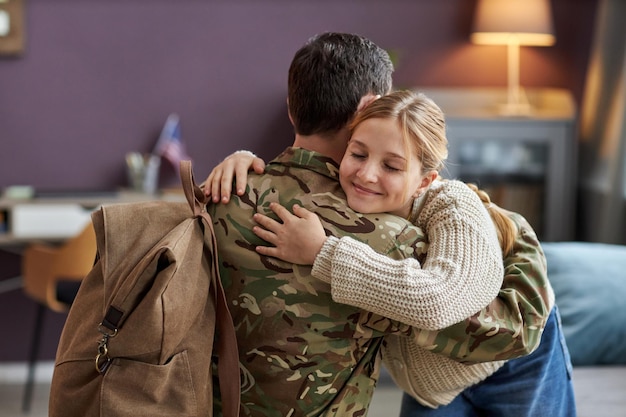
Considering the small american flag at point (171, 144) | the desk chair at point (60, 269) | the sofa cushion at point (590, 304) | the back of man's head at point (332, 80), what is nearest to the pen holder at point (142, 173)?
the small american flag at point (171, 144)

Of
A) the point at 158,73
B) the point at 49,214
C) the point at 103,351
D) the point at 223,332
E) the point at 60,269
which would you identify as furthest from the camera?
the point at 158,73

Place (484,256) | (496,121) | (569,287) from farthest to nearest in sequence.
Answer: (496,121) → (569,287) → (484,256)

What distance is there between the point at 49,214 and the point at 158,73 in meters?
0.94

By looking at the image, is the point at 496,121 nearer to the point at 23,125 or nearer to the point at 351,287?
the point at 23,125

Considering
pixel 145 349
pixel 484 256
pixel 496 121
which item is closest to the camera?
pixel 145 349

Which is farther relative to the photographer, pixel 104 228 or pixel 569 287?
pixel 569 287

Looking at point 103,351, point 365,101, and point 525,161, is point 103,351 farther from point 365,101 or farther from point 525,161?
point 525,161

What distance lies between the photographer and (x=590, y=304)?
8.89 feet

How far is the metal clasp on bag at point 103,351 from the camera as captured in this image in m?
1.42

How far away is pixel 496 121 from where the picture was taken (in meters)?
4.44

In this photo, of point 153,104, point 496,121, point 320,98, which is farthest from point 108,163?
point 320,98

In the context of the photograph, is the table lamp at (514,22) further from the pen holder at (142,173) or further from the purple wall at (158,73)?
the pen holder at (142,173)

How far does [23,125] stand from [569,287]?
291 centimetres

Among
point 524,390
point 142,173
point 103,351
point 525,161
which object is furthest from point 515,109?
point 103,351
